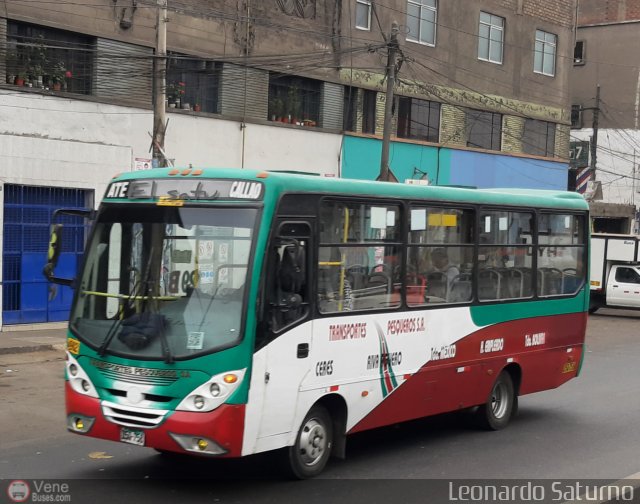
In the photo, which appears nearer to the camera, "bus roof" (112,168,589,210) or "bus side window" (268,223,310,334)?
"bus side window" (268,223,310,334)

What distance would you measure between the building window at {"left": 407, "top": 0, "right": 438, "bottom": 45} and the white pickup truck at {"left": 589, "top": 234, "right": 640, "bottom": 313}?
26.4ft

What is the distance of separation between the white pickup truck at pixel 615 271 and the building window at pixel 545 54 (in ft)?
25.9

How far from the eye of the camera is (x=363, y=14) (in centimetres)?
2670

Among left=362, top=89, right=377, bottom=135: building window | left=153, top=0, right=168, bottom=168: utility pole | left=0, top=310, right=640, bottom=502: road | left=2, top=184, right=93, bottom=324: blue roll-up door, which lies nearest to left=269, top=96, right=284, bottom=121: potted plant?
left=362, top=89, right=377, bottom=135: building window

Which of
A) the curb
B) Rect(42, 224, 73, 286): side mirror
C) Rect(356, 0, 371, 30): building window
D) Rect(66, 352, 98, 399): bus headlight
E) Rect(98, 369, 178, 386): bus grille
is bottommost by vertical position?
the curb

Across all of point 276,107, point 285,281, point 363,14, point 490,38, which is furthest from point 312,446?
point 490,38

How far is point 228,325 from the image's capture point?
7148 millimetres

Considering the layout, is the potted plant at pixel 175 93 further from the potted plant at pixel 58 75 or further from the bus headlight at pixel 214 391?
the bus headlight at pixel 214 391

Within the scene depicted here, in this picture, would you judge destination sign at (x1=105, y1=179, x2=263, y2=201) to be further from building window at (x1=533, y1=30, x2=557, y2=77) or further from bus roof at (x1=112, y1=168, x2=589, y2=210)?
building window at (x1=533, y1=30, x2=557, y2=77)

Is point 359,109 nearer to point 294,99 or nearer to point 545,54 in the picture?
point 294,99

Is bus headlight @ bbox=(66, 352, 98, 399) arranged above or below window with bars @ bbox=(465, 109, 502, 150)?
below

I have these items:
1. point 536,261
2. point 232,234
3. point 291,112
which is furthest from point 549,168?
point 232,234

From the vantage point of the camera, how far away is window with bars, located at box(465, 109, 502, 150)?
30.8 m

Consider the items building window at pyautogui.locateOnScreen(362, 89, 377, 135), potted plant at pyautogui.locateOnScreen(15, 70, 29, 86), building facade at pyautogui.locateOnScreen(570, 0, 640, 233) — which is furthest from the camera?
building facade at pyautogui.locateOnScreen(570, 0, 640, 233)
